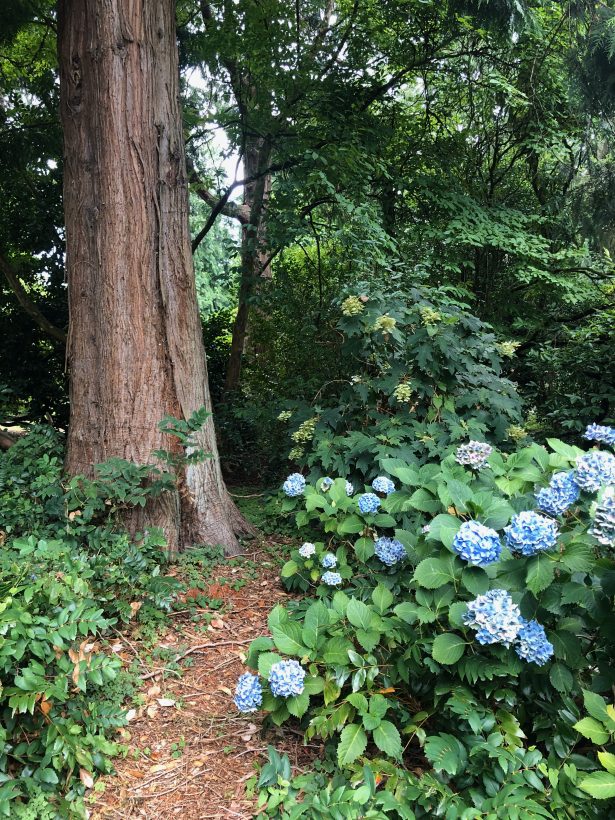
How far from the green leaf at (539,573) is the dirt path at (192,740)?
117 centimetres

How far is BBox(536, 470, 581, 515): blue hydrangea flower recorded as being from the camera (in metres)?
1.65

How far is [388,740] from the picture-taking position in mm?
1773

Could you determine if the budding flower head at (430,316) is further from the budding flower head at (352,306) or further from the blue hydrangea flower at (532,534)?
the blue hydrangea flower at (532,534)

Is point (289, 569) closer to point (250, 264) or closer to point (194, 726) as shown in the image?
point (194, 726)

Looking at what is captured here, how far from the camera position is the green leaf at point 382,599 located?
7.00 feet

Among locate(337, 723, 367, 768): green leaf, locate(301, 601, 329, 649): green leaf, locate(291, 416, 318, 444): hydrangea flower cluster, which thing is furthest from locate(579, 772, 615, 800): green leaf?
locate(291, 416, 318, 444): hydrangea flower cluster

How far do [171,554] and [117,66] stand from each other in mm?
2862

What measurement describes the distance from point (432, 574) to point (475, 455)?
2.20ft

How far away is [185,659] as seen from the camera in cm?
272

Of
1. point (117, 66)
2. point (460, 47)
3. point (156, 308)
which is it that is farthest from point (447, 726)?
point (460, 47)

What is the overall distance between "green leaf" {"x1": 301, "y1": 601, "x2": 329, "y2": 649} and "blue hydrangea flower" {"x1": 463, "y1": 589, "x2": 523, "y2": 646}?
0.65 m

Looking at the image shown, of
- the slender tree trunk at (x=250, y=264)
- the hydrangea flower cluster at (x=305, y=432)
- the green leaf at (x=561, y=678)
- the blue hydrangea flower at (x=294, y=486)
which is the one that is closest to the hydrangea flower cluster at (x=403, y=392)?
the hydrangea flower cluster at (x=305, y=432)

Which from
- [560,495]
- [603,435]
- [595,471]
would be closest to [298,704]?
[560,495]

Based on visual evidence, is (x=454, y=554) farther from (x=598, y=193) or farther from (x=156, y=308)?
(x=598, y=193)
